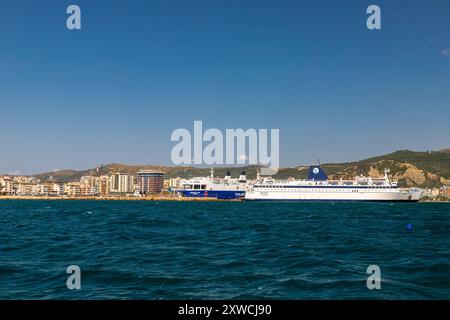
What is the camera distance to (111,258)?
17.6 m

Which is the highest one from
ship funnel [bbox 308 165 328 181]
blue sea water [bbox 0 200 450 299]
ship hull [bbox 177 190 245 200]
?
ship funnel [bbox 308 165 328 181]

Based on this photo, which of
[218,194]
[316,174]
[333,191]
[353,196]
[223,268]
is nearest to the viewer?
[223,268]

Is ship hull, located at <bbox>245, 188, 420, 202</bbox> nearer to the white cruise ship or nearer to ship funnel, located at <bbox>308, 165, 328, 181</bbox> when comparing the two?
the white cruise ship

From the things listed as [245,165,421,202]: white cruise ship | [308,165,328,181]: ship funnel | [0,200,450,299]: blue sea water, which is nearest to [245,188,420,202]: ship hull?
[245,165,421,202]: white cruise ship

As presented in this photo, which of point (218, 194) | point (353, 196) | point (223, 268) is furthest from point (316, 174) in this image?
point (223, 268)

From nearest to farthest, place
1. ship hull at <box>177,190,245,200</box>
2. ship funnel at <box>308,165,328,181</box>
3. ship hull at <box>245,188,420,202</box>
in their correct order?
1. ship hull at <box>245,188,420,202</box>
2. ship funnel at <box>308,165,328,181</box>
3. ship hull at <box>177,190,245,200</box>

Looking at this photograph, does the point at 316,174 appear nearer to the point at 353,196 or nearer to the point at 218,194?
the point at 353,196

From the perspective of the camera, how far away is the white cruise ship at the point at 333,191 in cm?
14112

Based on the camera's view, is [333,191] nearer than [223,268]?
No

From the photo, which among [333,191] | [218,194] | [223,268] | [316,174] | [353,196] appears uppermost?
[316,174]

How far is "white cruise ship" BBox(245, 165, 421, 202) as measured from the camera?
463ft

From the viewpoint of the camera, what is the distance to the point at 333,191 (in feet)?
465
